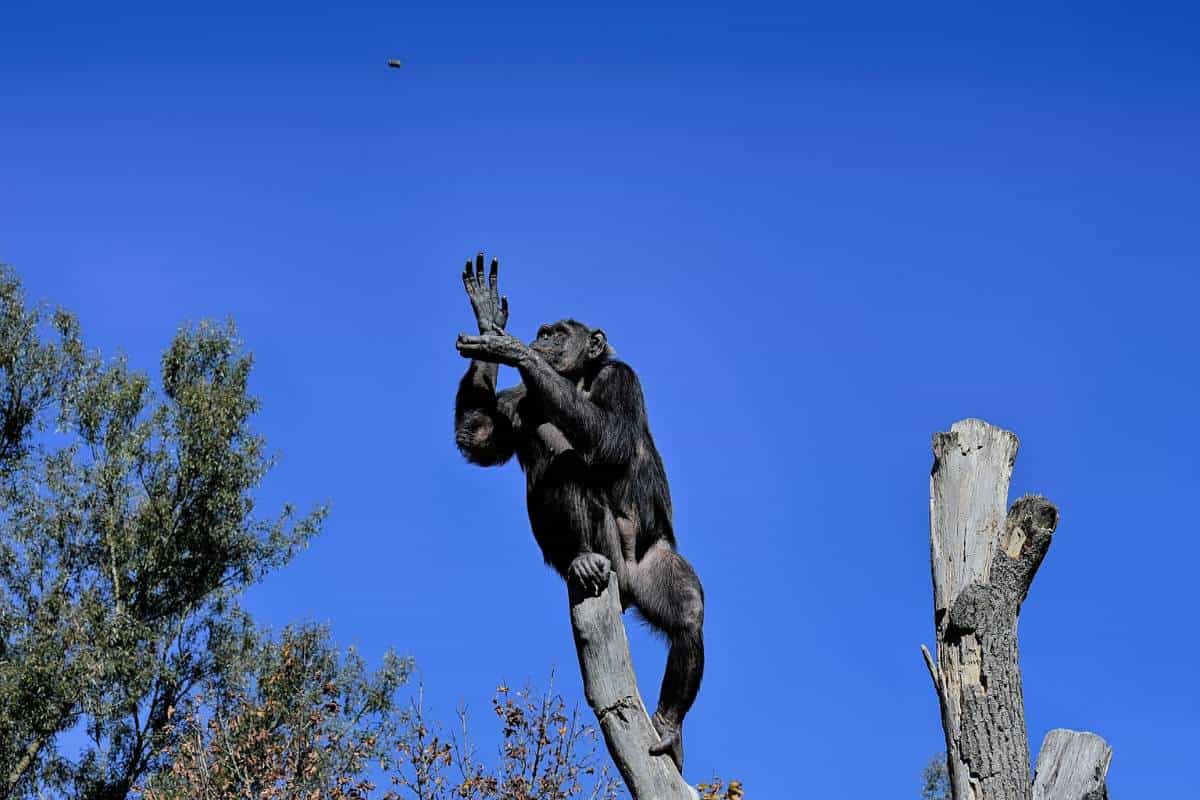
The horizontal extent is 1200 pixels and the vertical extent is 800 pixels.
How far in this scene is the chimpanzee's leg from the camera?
318 inches

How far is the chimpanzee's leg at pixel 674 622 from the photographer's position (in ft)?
26.5

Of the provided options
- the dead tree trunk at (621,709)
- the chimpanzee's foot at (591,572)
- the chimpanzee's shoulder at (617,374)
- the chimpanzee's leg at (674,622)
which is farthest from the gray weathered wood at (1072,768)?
the chimpanzee's shoulder at (617,374)

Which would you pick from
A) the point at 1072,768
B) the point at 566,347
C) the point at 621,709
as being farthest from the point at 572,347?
the point at 1072,768

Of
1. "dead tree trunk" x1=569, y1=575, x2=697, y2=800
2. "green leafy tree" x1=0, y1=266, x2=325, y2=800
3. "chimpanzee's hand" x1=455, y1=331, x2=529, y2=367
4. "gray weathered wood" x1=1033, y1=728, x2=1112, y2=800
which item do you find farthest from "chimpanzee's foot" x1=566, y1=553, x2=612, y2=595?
"green leafy tree" x1=0, y1=266, x2=325, y2=800

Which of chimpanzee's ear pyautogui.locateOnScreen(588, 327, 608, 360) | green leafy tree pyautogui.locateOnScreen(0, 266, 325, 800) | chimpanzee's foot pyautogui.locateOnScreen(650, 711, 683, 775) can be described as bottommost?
chimpanzee's foot pyautogui.locateOnScreen(650, 711, 683, 775)

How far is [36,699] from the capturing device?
77.5ft

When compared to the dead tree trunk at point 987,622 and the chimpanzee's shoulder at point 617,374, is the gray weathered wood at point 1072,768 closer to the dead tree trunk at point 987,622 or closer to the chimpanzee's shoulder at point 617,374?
the dead tree trunk at point 987,622

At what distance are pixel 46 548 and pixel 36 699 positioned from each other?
3.10 m

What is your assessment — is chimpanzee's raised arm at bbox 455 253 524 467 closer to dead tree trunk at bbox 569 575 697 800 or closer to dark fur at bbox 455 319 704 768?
dark fur at bbox 455 319 704 768

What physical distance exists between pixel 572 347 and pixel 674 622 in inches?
81.7

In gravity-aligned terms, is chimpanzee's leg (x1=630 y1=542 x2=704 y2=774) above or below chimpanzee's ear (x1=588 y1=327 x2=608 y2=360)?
below

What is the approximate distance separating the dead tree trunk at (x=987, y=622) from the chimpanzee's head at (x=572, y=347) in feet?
9.17

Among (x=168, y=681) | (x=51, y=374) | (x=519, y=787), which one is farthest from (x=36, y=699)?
(x=519, y=787)

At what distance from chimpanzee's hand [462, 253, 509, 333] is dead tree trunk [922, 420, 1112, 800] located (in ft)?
9.33
